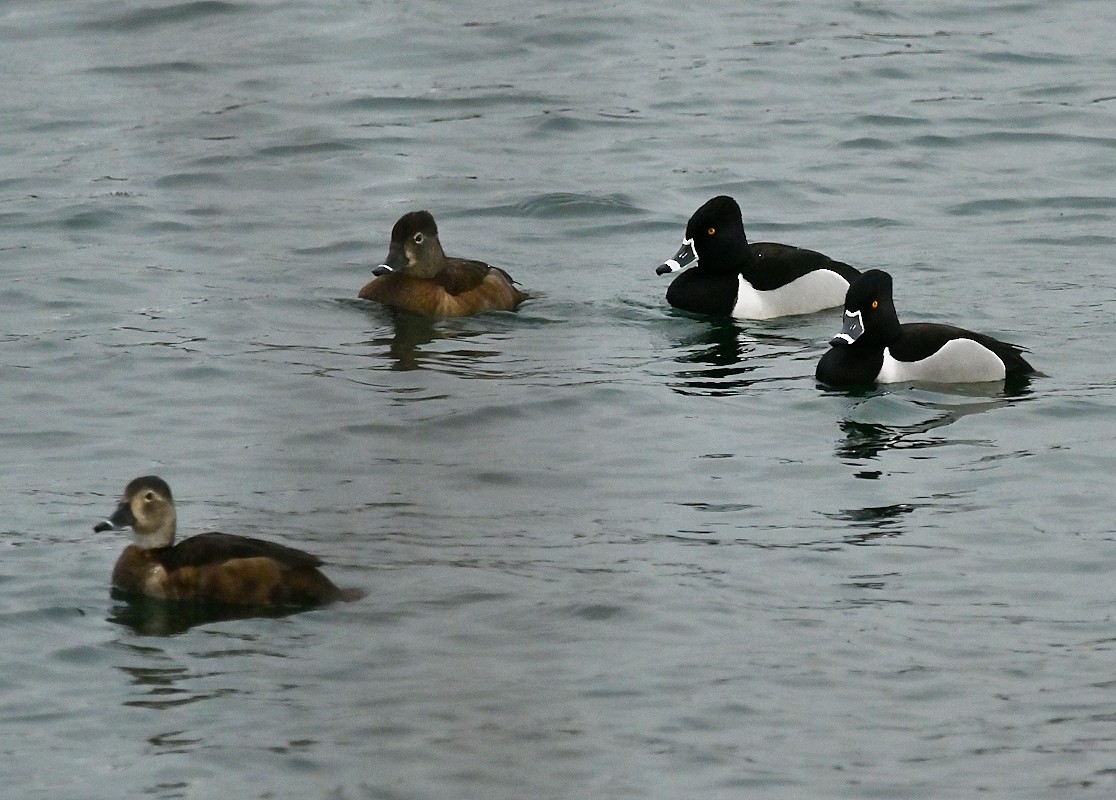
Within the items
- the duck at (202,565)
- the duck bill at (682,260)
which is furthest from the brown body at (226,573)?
the duck bill at (682,260)

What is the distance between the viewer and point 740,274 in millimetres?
15516

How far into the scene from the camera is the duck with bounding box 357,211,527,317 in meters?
14.6

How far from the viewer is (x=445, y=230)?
684 inches

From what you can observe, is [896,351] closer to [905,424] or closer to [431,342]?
[905,424]

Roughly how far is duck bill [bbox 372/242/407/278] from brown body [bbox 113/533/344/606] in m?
5.82

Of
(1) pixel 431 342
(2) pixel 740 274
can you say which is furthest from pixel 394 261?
(2) pixel 740 274

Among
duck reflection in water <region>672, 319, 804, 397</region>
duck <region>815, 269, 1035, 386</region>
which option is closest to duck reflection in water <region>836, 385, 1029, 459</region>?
duck <region>815, 269, 1035, 386</region>

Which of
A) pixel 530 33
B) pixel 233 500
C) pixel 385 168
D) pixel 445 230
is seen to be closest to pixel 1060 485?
pixel 233 500

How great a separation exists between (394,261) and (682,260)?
7.28ft

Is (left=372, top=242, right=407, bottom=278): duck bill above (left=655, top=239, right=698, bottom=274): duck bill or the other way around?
above

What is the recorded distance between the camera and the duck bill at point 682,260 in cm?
1541

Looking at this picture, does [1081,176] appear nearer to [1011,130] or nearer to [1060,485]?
[1011,130]

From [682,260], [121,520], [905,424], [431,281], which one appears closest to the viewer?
[121,520]

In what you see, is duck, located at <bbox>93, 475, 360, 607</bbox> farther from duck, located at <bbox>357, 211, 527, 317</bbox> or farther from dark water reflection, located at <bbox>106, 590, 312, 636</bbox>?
duck, located at <bbox>357, 211, 527, 317</bbox>
